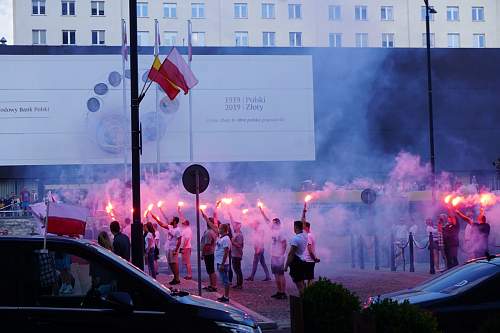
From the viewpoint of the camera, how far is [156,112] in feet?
108

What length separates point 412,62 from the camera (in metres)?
35.2

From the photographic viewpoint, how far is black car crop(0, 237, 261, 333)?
5117 mm

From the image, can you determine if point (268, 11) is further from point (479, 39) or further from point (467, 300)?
point (467, 300)

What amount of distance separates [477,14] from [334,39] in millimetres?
26352

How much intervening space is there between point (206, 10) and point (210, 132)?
17.7 m

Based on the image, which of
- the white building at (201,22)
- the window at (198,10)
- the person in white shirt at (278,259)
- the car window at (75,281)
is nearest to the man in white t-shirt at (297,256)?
the person in white shirt at (278,259)

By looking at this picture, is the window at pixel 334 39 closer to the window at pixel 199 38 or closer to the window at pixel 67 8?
the window at pixel 199 38

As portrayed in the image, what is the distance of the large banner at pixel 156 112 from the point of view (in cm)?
3356

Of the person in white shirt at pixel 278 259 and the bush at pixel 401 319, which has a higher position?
the bush at pixel 401 319

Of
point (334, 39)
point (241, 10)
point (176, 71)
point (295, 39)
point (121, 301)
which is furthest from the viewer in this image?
point (241, 10)

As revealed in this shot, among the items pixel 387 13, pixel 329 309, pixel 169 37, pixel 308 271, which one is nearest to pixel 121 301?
pixel 329 309

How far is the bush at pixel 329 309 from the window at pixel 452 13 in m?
48.1

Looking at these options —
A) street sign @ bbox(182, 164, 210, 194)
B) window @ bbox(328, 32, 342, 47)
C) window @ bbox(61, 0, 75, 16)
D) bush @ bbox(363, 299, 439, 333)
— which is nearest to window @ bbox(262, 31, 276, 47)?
window @ bbox(61, 0, 75, 16)

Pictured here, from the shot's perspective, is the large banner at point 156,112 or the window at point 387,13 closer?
the large banner at point 156,112
